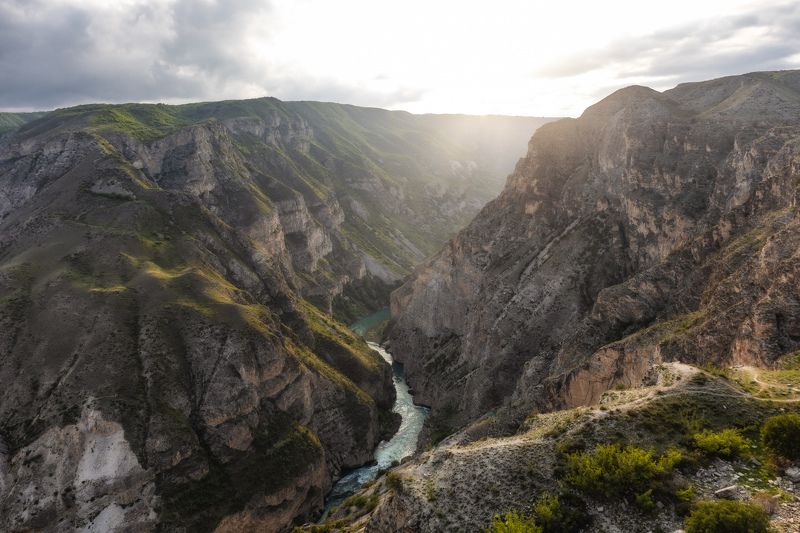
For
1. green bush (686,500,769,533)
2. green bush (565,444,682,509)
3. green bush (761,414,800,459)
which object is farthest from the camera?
green bush (565,444,682,509)

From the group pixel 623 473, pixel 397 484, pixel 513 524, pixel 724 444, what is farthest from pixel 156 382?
pixel 724 444

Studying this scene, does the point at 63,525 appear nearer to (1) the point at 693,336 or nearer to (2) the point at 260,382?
(2) the point at 260,382

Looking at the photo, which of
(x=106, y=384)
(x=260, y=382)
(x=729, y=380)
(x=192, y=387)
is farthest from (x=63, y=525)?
(x=729, y=380)

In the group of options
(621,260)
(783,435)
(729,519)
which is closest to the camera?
(729,519)

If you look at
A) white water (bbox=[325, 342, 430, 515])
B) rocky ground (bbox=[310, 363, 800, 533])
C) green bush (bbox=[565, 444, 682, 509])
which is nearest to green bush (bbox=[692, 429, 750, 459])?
rocky ground (bbox=[310, 363, 800, 533])

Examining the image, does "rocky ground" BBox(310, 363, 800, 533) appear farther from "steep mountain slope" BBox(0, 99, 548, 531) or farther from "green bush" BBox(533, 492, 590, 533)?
"steep mountain slope" BBox(0, 99, 548, 531)

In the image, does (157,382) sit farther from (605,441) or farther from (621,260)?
(621,260)
